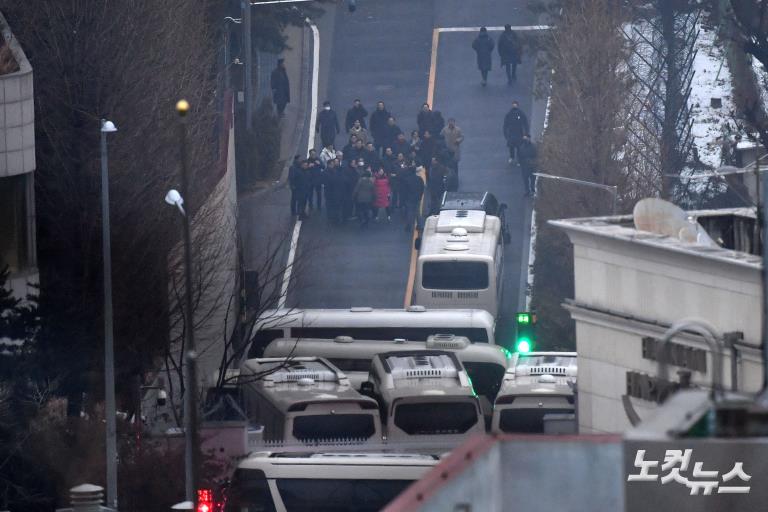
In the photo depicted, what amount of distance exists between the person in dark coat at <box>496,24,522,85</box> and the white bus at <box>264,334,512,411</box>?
77.7 ft

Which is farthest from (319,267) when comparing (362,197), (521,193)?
(521,193)

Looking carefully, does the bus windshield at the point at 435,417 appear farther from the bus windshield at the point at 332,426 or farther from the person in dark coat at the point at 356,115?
the person in dark coat at the point at 356,115

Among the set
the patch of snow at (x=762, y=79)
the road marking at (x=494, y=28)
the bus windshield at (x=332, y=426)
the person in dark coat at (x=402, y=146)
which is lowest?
the bus windshield at (x=332, y=426)

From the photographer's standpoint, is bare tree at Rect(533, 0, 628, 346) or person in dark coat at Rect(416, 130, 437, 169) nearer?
bare tree at Rect(533, 0, 628, 346)

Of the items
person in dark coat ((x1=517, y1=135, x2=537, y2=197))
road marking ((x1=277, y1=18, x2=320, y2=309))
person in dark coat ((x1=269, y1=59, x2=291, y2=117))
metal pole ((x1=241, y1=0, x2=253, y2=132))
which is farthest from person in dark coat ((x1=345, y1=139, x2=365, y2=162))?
person in dark coat ((x1=269, y1=59, x2=291, y2=117))

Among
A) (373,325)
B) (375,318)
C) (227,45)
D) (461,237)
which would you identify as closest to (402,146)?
(227,45)

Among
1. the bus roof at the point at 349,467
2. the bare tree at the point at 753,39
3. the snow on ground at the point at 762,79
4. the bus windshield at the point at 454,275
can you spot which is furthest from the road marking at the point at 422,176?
the bus roof at the point at 349,467

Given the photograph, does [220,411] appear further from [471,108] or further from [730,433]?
[471,108]

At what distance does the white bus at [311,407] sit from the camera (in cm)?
2733

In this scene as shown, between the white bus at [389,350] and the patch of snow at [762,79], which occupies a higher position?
the patch of snow at [762,79]

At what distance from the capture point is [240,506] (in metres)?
21.0

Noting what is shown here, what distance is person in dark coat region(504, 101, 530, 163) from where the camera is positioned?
5131cm

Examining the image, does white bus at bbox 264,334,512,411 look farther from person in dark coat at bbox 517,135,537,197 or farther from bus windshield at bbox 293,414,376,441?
person in dark coat at bbox 517,135,537,197

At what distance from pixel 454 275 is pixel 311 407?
13.2m
